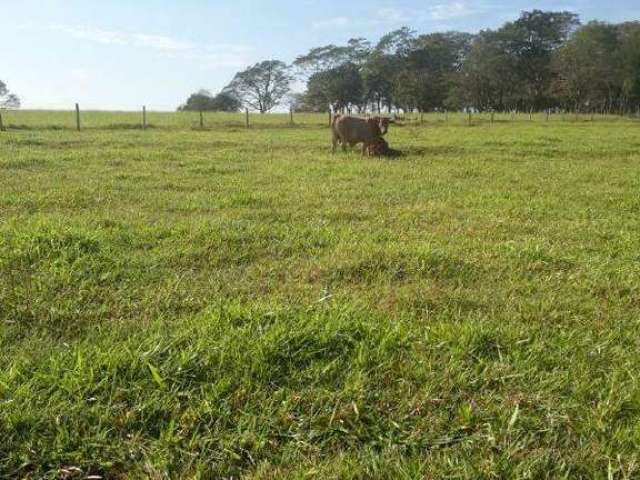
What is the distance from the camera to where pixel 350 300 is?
3.81 metres

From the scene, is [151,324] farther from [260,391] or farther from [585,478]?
[585,478]

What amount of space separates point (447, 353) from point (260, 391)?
106cm

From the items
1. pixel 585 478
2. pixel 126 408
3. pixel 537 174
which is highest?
pixel 537 174

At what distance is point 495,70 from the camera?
207 feet

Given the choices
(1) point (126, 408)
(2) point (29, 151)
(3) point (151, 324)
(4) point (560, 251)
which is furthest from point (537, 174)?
(2) point (29, 151)

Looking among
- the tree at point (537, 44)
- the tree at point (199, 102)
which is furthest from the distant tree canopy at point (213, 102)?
the tree at point (537, 44)

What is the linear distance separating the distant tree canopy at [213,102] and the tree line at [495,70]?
15176 mm

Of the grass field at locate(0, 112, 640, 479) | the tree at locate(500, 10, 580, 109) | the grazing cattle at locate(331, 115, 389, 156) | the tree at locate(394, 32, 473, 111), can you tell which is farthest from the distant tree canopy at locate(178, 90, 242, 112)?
the grass field at locate(0, 112, 640, 479)

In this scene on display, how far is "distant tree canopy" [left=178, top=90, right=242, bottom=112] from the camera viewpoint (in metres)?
91.0

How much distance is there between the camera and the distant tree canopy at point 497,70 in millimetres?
55281

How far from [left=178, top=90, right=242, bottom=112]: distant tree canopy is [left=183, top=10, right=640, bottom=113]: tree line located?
15.2m

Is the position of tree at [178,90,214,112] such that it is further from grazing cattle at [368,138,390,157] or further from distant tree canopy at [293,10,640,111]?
grazing cattle at [368,138,390,157]

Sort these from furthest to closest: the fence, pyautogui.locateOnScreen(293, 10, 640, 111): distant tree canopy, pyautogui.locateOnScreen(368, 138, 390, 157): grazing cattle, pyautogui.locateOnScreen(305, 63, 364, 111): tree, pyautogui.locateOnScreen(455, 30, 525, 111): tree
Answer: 1. pyautogui.locateOnScreen(305, 63, 364, 111): tree
2. pyautogui.locateOnScreen(455, 30, 525, 111): tree
3. pyautogui.locateOnScreen(293, 10, 640, 111): distant tree canopy
4. the fence
5. pyautogui.locateOnScreen(368, 138, 390, 157): grazing cattle

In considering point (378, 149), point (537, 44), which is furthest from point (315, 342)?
point (537, 44)
